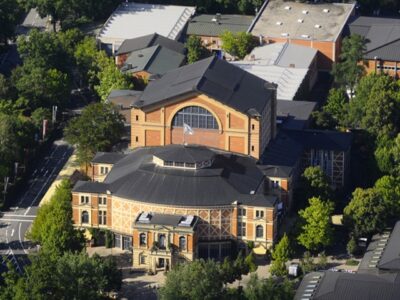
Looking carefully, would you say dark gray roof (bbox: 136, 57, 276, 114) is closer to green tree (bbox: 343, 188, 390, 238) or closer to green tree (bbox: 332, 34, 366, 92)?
green tree (bbox: 343, 188, 390, 238)

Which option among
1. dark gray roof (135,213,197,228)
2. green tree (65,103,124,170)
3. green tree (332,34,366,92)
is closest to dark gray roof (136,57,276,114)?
green tree (65,103,124,170)

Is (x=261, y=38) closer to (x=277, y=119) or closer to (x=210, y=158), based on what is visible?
(x=277, y=119)

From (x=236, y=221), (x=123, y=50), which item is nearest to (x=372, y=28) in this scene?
(x=123, y=50)

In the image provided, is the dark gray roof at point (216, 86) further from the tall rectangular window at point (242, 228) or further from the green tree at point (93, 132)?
the tall rectangular window at point (242, 228)

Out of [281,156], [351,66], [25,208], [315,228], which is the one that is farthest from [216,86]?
[351,66]

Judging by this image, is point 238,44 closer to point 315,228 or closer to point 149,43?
point 149,43

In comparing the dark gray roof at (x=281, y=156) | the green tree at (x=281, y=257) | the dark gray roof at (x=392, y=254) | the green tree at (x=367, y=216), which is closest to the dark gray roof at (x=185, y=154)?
the dark gray roof at (x=281, y=156)
